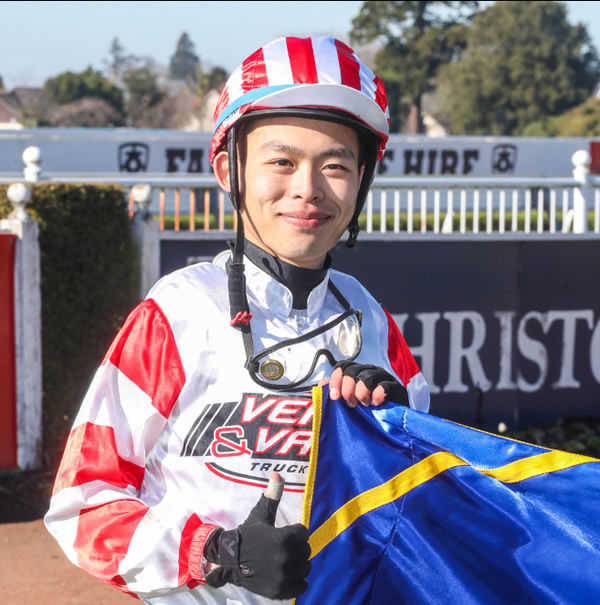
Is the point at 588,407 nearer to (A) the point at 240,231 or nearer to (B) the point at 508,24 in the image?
(A) the point at 240,231

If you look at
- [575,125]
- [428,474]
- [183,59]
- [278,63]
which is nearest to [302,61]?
[278,63]

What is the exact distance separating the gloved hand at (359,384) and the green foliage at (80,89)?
Answer: 6114 centimetres

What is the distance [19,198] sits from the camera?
6.72 meters

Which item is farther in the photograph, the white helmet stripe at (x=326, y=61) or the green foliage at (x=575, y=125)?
the green foliage at (x=575, y=125)

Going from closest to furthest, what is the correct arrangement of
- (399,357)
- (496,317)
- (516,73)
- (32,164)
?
(399,357)
(496,317)
(32,164)
(516,73)

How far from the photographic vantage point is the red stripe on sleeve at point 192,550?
1991mm

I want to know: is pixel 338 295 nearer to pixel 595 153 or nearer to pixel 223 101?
pixel 223 101

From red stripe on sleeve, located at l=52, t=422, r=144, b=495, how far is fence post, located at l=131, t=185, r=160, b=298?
5220 millimetres

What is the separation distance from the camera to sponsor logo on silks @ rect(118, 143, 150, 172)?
20.4 m

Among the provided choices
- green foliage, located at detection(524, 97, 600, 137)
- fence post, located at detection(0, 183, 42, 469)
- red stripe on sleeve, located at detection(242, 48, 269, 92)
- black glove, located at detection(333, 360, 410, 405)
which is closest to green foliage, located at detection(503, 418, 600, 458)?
fence post, located at detection(0, 183, 42, 469)

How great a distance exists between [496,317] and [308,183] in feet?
19.9

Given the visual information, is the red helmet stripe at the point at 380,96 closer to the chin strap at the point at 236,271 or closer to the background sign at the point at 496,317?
the chin strap at the point at 236,271

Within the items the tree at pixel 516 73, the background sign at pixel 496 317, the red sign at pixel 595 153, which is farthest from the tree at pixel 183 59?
the background sign at pixel 496 317

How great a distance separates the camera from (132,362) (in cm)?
217
